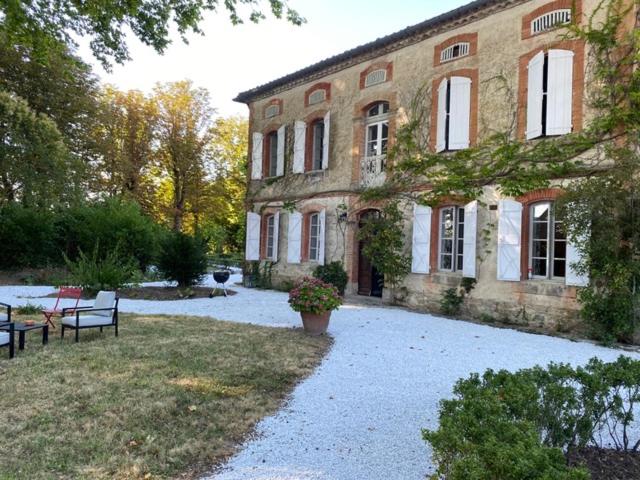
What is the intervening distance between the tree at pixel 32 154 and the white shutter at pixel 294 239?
9.70 meters

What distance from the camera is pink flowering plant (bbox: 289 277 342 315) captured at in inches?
294

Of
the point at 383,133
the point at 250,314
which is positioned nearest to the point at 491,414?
the point at 250,314

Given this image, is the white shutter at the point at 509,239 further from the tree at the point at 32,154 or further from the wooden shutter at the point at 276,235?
the tree at the point at 32,154

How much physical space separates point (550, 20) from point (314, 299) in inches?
287

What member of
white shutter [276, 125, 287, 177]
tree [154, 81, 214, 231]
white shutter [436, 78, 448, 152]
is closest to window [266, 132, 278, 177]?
white shutter [276, 125, 287, 177]

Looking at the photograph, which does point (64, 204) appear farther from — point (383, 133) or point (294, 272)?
point (383, 133)

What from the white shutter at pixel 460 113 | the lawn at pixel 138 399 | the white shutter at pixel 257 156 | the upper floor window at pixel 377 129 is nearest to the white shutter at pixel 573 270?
the white shutter at pixel 460 113

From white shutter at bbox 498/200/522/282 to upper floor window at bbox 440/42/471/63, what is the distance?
3762 mm

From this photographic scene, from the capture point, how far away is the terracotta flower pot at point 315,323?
24.9ft

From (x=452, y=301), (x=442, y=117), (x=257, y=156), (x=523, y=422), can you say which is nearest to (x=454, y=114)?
(x=442, y=117)

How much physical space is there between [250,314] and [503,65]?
25.1 feet

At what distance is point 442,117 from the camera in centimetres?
1057

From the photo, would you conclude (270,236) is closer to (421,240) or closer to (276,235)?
(276,235)

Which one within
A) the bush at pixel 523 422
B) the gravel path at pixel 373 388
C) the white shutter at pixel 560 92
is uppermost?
the white shutter at pixel 560 92
